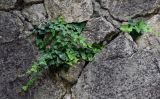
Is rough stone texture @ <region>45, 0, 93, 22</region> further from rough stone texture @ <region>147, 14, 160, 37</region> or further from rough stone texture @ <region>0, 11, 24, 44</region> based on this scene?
rough stone texture @ <region>147, 14, 160, 37</region>

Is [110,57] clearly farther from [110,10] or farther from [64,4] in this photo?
[64,4]

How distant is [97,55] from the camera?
364 cm

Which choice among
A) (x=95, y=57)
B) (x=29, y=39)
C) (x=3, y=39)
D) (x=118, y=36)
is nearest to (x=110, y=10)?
(x=118, y=36)

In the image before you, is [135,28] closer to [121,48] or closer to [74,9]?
[121,48]

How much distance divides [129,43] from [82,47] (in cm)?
50

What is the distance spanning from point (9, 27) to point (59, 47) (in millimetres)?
640

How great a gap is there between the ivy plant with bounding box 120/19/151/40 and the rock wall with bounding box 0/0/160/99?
0.21ft

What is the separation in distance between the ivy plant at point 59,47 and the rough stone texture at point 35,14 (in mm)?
94

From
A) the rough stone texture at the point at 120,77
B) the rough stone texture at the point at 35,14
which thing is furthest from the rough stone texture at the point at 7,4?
the rough stone texture at the point at 120,77

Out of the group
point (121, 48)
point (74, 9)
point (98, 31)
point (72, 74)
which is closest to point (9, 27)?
point (74, 9)

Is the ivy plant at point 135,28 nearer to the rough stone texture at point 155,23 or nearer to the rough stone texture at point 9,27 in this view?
the rough stone texture at point 155,23

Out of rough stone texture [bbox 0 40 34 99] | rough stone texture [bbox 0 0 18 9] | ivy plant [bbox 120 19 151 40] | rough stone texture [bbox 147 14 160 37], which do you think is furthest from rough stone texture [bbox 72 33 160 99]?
rough stone texture [bbox 0 0 18 9]

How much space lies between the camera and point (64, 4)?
386 cm

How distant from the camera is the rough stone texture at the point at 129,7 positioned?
369 centimetres
